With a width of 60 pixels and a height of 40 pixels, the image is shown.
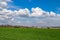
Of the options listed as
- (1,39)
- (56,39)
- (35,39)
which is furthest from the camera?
(56,39)

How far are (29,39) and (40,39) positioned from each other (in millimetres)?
3030

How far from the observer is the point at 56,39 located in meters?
44.6

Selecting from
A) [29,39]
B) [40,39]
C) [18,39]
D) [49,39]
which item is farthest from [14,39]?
[49,39]

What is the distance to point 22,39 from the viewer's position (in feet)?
134

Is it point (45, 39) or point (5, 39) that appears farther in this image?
point (45, 39)

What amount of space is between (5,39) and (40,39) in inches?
374

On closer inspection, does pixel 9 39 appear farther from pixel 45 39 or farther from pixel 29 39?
pixel 45 39

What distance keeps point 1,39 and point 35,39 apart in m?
9.28

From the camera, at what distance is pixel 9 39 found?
132ft

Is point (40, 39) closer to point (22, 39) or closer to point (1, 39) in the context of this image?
point (22, 39)

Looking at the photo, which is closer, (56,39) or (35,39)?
(35,39)

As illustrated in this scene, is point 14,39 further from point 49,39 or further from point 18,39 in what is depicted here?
point 49,39

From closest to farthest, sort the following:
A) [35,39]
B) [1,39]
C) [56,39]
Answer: [1,39]
[35,39]
[56,39]

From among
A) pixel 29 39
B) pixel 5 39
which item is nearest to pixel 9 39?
pixel 5 39
